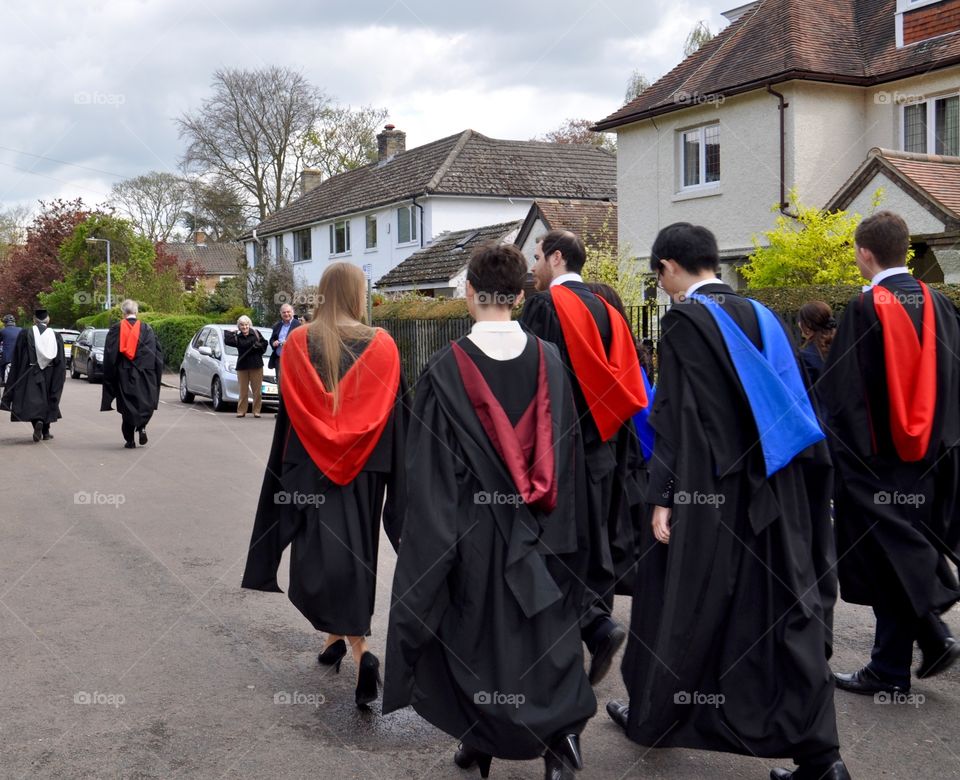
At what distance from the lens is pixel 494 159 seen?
39.4 metres

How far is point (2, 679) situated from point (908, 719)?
13.7ft

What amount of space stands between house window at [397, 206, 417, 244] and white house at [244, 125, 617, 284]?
36 millimetres

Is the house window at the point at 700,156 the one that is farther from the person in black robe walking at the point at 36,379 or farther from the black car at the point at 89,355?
the black car at the point at 89,355

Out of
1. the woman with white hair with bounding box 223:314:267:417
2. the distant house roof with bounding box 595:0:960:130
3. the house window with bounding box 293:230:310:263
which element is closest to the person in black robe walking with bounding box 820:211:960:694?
the woman with white hair with bounding box 223:314:267:417

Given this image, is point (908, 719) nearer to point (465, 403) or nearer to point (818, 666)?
point (818, 666)

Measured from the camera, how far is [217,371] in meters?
21.3

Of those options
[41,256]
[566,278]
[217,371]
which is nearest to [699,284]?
[566,278]

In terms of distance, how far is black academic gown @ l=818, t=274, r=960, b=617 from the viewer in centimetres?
493

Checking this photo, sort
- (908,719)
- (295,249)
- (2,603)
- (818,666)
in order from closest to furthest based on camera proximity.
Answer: (818,666), (908,719), (2,603), (295,249)

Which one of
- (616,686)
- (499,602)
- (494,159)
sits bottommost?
(616,686)

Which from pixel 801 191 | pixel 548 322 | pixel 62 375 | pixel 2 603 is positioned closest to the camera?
pixel 548 322

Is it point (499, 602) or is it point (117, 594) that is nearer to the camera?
point (499, 602)

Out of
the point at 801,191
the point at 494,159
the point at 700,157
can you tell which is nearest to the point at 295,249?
the point at 494,159

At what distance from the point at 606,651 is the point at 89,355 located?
30246mm
